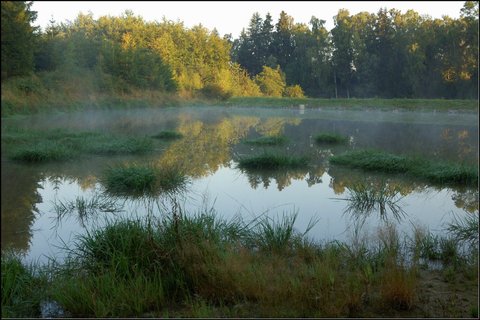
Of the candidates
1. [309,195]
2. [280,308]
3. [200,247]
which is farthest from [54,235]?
[309,195]

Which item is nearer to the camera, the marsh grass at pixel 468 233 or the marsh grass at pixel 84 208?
the marsh grass at pixel 468 233

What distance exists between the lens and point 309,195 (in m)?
7.98

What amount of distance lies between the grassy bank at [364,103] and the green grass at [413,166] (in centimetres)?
1018

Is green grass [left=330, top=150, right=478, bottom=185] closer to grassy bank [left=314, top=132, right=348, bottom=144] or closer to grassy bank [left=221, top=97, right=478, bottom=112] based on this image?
grassy bank [left=314, top=132, right=348, bottom=144]

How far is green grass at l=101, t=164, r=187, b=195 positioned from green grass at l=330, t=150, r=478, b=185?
181 inches

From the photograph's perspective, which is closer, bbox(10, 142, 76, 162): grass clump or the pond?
the pond

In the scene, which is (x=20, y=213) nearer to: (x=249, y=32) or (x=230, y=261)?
(x=230, y=261)

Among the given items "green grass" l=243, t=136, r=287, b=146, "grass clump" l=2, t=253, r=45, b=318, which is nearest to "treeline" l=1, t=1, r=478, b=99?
"green grass" l=243, t=136, r=287, b=146

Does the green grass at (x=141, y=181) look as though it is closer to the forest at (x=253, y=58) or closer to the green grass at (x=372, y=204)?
the green grass at (x=372, y=204)

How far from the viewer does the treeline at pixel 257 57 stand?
18.4 meters

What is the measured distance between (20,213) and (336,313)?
516 centimetres

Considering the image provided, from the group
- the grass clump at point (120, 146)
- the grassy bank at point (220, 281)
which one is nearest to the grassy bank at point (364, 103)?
the grass clump at point (120, 146)

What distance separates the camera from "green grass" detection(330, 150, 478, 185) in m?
8.53

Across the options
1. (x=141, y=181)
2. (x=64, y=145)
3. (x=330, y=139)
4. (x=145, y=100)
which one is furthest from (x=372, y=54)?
(x=141, y=181)
